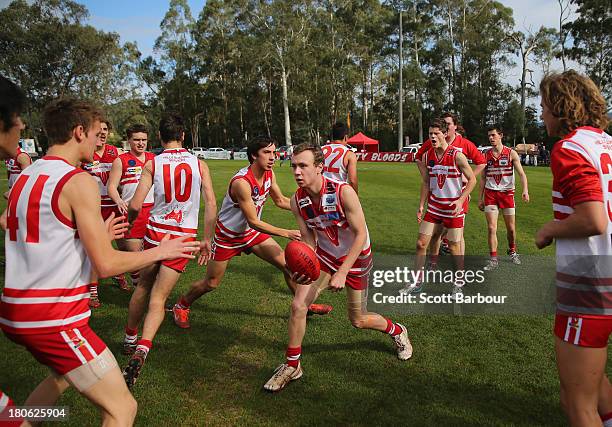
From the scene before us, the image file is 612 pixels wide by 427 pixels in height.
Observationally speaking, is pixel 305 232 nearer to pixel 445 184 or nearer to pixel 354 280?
pixel 354 280

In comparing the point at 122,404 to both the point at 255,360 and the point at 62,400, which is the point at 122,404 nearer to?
the point at 62,400

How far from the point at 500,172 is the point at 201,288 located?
19.0 feet

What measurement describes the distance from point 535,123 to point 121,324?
55.9 meters

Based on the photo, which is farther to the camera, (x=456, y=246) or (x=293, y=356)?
(x=456, y=246)

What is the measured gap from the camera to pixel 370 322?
15.0 ft

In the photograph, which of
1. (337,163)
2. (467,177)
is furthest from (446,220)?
(337,163)

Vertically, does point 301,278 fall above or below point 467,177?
below

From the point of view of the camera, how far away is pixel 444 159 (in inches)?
265

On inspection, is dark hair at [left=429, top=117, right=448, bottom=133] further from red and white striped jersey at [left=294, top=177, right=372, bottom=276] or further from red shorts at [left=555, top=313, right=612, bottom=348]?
red shorts at [left=555, top=313, right=612, bottom=348]

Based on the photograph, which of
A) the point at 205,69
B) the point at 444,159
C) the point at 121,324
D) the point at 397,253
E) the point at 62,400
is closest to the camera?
the point at 62,400

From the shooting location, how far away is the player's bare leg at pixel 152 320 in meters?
4.04

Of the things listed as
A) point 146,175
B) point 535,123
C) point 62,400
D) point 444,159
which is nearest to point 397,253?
point 444,159

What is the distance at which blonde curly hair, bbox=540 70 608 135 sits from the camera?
8.29ft

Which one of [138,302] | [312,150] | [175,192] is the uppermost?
[312,150]
